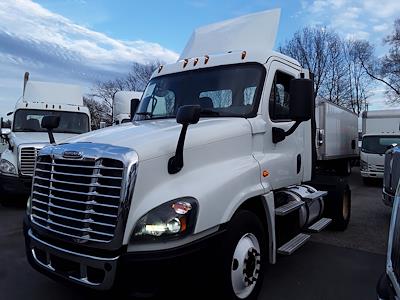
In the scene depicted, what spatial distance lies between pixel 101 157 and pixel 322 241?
474 centimetres

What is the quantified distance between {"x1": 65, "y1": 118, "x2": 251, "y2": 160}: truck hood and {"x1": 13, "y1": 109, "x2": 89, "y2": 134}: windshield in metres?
7.60

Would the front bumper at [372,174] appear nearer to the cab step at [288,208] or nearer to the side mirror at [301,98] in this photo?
the cab step at [288,208]

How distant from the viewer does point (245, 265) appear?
3883 millimetres

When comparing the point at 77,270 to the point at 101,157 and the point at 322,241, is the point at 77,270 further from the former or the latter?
the point at 322,241

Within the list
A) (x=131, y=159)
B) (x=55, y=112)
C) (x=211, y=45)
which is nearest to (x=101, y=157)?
(x=131, y=159)

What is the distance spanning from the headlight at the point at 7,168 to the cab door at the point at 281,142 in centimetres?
684

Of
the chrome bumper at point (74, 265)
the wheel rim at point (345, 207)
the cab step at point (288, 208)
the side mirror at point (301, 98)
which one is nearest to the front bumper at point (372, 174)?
the wheel rim at point (345, 207)

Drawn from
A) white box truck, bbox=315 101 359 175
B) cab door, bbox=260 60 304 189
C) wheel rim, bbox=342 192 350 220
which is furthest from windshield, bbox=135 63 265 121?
white box truck, bbox=315 101 359 175

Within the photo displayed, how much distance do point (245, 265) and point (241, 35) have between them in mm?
3185

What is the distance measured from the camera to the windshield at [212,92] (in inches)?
184

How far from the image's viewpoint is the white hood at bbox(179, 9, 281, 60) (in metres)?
5.47

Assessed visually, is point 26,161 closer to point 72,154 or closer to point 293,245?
point 72,154

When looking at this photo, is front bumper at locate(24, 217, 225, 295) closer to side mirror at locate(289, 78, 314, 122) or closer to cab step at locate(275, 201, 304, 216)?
cab step at locate(275, 201, 304, 216)

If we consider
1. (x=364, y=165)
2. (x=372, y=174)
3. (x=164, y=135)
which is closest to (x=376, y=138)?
(x=364, y=165)
